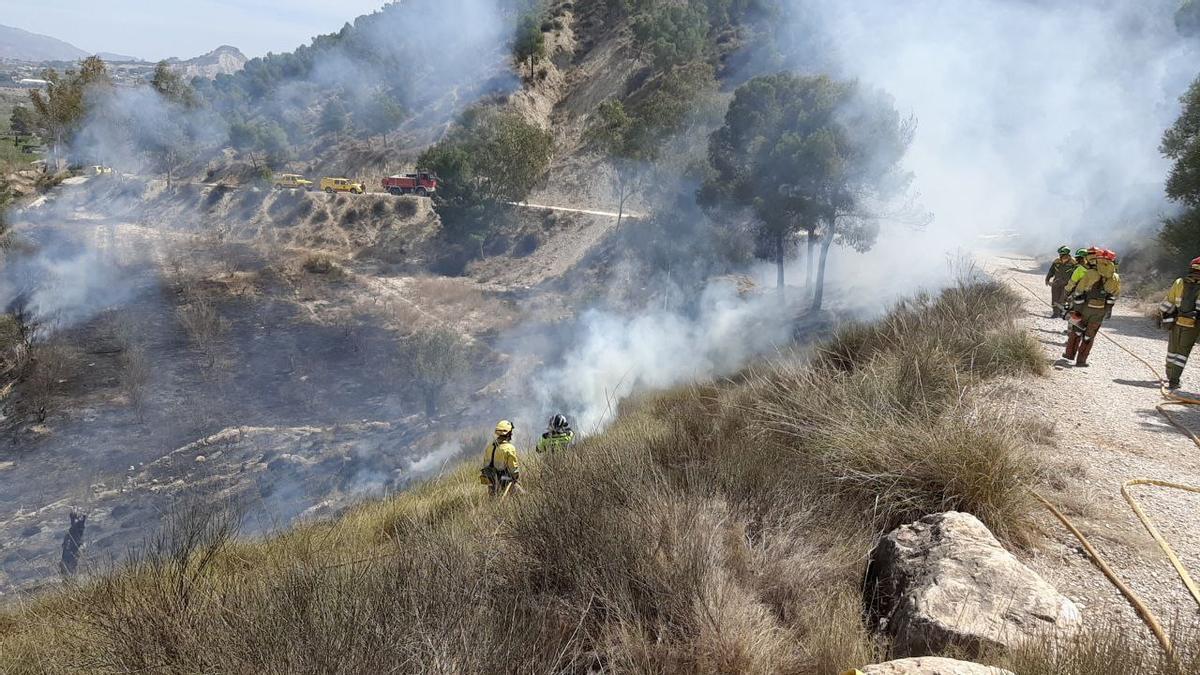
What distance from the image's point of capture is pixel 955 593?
2.95 metres

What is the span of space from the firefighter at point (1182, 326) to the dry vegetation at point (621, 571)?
3.48 meters

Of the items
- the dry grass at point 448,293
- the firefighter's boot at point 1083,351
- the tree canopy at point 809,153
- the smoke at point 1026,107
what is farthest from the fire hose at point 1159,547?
the dry grass at point 448,293

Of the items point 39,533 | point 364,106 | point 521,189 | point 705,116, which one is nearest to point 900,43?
point 705,116

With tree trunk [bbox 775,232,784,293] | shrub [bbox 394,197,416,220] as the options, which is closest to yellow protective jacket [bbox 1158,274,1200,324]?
tree trunk [bbox 775,232,784,293]

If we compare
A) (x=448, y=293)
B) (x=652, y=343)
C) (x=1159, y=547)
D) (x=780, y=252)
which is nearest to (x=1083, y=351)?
(x=1159, y=547)

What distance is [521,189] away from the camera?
32.6 m

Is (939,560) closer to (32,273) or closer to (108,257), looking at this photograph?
(32,273)

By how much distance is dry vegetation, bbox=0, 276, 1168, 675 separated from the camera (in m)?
2.44

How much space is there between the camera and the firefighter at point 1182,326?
6.61 meters

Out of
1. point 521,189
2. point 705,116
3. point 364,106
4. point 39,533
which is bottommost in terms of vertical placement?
point 39,533

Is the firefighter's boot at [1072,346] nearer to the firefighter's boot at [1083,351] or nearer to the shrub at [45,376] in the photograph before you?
the firefighter's boot at [1083,351]

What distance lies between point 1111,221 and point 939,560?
29.6 m

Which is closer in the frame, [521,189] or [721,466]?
[721,466]

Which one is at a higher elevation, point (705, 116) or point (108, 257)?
point (705, 116)
